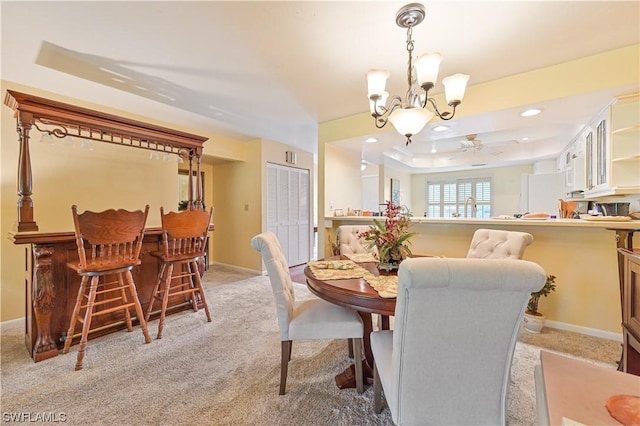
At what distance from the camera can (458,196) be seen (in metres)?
7.62

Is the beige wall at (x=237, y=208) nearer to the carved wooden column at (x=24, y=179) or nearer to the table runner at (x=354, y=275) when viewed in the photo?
the carved wooden column at (x=24, y=179)

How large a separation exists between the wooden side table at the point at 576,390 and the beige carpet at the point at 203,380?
2.98 ft

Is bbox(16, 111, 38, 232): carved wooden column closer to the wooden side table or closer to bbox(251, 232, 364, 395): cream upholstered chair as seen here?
bbox(251, 232, 364, 395): cream upholstered chair

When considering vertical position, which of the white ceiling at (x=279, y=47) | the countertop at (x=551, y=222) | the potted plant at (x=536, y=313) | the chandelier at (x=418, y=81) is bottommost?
the potted plant at (x=536, y=313)

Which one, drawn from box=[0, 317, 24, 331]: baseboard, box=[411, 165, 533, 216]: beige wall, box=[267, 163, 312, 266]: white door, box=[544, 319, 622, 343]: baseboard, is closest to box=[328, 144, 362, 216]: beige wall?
box=[267, 163, 312, 266]: white door

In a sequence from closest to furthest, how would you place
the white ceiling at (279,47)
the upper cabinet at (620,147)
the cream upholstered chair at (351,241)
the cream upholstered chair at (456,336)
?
the cream upholstered chair at (456,336) → the white ceiling at (279,47) → the upper cabinet at (620,147) → the cream upholstered chair at (351,241)

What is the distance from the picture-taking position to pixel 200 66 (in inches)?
91.6

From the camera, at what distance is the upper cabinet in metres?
2.16

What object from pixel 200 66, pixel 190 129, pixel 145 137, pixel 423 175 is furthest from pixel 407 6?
pixel 423 175

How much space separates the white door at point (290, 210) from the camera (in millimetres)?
4855

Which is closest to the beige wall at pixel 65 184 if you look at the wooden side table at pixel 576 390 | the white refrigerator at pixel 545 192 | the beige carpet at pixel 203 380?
the beige carpet at pixel 203 380

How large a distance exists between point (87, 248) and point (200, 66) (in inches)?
74.6

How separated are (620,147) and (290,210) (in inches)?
172

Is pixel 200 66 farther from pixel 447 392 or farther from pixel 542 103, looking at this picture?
pixel 542 103
